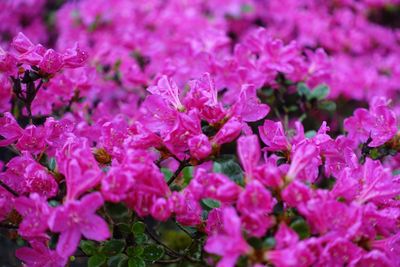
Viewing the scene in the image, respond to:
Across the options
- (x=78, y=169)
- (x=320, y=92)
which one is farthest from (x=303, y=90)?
(x=78, y=169)

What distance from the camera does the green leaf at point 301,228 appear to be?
108 cm

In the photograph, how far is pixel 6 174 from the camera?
130 cm

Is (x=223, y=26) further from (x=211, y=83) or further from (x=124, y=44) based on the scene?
(x=211, y=83)

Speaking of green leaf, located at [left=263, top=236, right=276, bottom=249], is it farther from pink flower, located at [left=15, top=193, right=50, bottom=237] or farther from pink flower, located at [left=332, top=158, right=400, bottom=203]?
pink flower, located at [left=15, top=193, right=50, bottom=237]

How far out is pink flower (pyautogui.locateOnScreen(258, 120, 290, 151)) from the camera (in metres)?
1.33

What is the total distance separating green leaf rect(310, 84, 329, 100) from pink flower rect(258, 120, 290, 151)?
2.21ft

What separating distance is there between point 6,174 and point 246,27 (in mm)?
2394

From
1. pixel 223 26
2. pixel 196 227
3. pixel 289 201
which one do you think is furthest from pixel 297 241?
pixel 223 26

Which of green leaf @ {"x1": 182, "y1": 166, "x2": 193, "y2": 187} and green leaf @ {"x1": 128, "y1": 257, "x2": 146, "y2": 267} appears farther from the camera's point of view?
green leaf @ {"x1": 182, "y1": 166, "x2": 193, "y2": 187}

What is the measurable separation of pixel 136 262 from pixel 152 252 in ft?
0.15

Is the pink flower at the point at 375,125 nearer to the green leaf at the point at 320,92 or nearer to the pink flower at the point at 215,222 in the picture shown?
the green leaf at the point at 320,92

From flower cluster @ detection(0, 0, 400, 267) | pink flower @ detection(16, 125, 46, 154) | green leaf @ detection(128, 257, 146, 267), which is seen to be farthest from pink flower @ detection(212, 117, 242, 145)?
pink flower @ detection(16, 125, 46, 154)

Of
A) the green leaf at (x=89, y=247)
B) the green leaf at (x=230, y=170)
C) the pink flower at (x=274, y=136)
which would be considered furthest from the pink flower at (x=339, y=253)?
the green leaf at (x=89, y=247)

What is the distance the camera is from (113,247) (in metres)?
1.26
